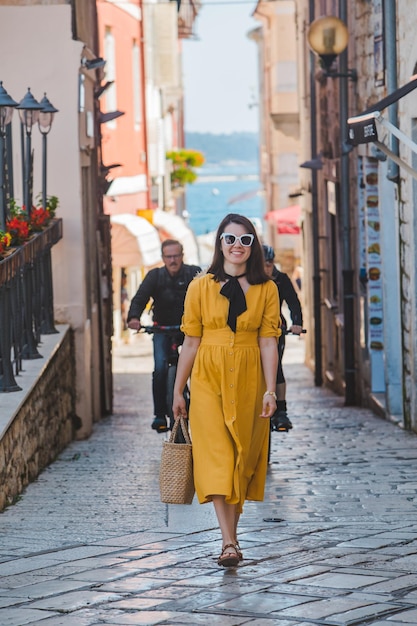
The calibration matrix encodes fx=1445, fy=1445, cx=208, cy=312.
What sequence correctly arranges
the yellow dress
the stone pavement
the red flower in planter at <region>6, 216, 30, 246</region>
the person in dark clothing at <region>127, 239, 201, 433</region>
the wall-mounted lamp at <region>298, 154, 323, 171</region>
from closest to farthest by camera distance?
the stone pavement, the yellow dress, the red flower in planter at <region>6, 216, 30, 246</region>, the person in dark clothing at <region>127, 239, 201, 433</region>, the wall-mounted lamp at <region>298, 154, 323, 171</region>

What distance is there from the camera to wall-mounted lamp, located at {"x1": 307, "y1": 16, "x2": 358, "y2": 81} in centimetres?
1627

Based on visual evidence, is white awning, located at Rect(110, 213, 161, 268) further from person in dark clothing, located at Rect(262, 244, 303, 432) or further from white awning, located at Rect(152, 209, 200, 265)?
person in dark clothing, located at Rect(262, 244, 303, 432)

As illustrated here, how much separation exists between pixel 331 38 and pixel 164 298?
21.6 feet

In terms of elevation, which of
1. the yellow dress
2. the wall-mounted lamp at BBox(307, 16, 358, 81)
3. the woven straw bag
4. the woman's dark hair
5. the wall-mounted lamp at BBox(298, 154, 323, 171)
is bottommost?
the woven straw bag

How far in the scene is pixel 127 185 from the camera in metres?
34.3

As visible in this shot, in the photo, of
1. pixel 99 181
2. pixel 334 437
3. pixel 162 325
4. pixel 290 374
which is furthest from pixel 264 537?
pixel 290 374

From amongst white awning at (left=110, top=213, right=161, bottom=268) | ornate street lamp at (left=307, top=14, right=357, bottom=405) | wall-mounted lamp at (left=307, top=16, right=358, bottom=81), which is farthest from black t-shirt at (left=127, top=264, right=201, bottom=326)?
white awning at (left=110, top=213, right=161, bottom=268)

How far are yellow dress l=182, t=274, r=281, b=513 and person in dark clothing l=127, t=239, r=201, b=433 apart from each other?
3762mm

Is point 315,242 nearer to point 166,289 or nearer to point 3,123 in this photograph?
point 166,289

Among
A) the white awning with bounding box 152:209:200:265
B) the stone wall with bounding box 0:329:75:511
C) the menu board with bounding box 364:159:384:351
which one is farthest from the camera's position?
the white awning with bounding box 152:209:200:265

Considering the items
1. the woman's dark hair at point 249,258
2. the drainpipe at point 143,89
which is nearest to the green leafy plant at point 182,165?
the drainpipe at point 143,89

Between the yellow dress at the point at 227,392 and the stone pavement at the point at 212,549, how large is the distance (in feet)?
1.25

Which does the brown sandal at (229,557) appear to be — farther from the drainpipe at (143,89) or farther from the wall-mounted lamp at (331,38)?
the drainpipe at (143,89)

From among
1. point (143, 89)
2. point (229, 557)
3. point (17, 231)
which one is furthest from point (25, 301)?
point (143, 89)
